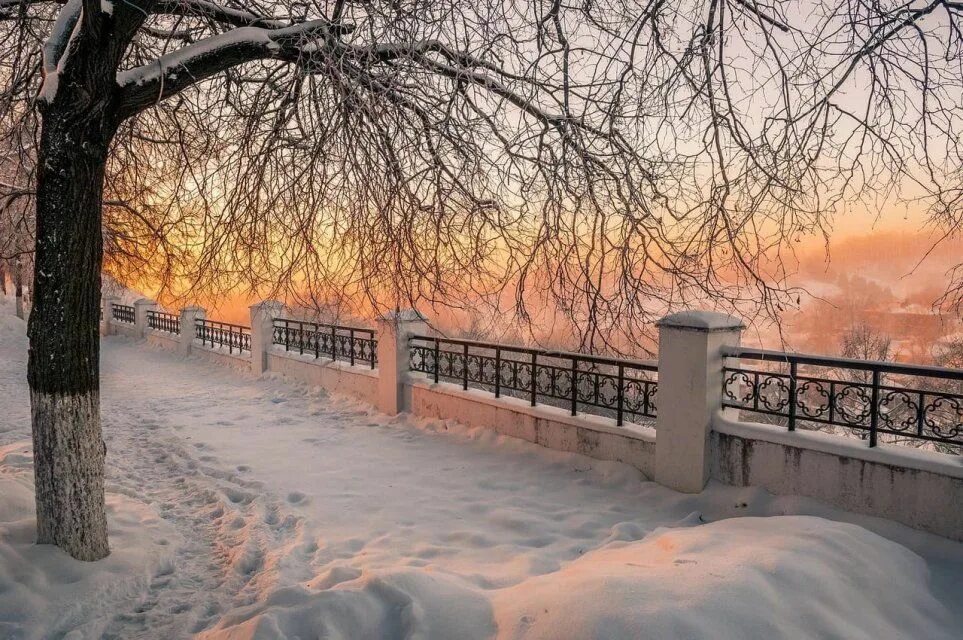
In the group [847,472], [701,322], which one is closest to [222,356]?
[701,322]

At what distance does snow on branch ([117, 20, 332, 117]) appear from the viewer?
14.6 feet

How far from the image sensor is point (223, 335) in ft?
60.7

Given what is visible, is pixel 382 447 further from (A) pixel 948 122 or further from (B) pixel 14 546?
(A) pixel 948 122

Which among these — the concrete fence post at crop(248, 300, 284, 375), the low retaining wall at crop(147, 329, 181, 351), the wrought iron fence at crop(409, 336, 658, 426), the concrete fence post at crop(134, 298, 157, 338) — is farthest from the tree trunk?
the concrete fence post at crop(134, 298, 157, 338)

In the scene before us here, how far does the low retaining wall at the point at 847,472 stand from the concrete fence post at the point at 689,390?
0.69 ft

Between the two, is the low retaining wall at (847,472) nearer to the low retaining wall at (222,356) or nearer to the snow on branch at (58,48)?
the snow on branch at (58,48)

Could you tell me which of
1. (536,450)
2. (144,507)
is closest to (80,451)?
(144,507)

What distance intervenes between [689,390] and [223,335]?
15.8 m

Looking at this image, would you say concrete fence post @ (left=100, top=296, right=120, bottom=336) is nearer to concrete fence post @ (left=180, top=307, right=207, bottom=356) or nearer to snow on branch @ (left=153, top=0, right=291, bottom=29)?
concrete fence post @ (left=180, top=307, right=207, bottom=356)

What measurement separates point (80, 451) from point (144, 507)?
192 cm

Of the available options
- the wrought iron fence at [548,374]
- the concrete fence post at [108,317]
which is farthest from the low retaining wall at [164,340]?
the wrought iron fence at [548,374]

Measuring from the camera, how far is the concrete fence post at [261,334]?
50.5ft

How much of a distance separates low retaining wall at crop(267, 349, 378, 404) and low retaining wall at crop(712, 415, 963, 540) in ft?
22.7

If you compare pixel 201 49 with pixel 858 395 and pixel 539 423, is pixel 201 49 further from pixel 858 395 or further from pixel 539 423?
pixel 858 395
